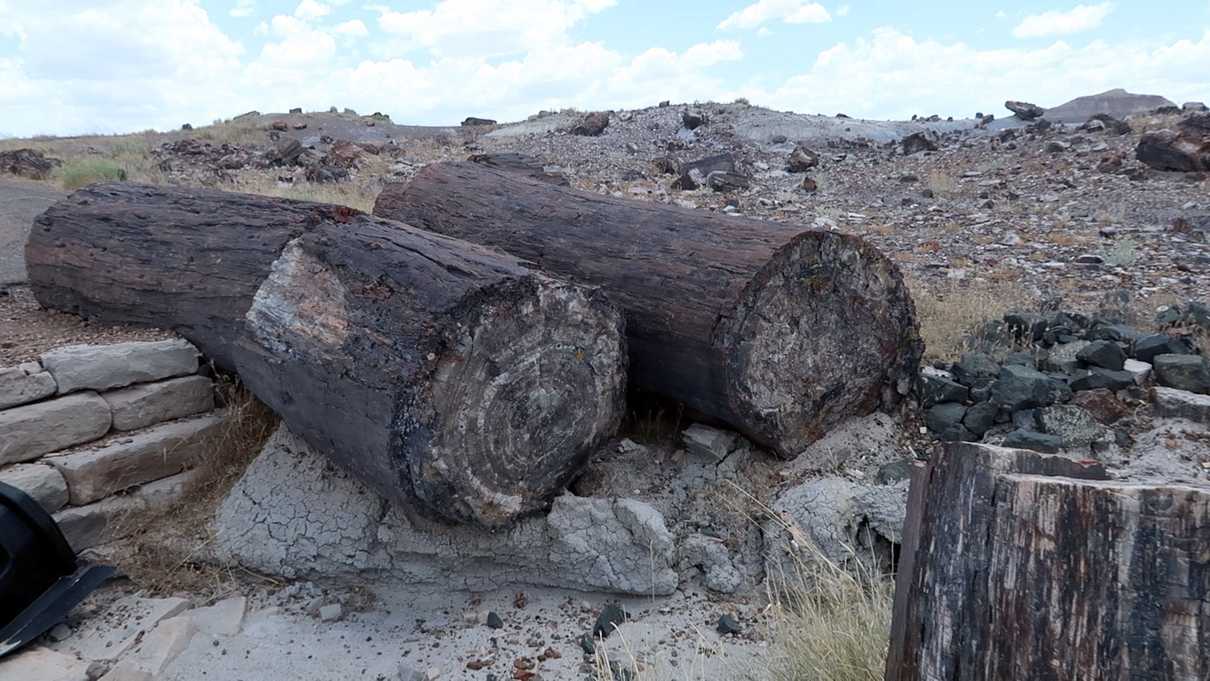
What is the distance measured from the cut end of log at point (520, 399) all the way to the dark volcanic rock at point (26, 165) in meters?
10.1

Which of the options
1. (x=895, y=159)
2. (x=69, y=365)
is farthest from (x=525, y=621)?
(x=895, y=159)

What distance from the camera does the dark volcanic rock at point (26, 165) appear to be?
1057 centimetres

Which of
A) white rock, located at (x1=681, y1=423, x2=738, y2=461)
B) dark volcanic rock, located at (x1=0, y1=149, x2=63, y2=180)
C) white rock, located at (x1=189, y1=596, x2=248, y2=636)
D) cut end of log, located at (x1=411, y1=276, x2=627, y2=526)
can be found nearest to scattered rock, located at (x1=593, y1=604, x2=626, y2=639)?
cut end of log, located at (x1=411, y1=276, x2=627, y2=526)

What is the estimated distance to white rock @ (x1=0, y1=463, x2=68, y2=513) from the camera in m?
3.35

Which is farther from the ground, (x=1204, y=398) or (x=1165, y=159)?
(x=1165, y=159)

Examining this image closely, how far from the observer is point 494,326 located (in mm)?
2949

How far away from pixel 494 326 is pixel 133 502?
1.92m

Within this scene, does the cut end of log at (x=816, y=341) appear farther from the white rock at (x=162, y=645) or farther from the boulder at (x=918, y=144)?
the boulder at (x=918, y=144)

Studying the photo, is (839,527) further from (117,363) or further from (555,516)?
(117,363)

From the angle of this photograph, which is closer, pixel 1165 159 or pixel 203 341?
pixel 203 341

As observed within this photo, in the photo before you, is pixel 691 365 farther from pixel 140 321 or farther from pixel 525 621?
pixel 140 321

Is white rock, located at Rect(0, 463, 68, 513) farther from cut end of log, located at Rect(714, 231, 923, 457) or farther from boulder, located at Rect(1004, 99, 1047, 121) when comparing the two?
boulder, located at Rect(1004, 99, 1047, 121)

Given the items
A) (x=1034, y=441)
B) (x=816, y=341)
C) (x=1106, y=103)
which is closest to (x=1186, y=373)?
(x=1034, y=441)

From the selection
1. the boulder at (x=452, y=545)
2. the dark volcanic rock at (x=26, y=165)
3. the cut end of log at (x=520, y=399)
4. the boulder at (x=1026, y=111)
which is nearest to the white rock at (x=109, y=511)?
the boulder at (x=452, y=545)
